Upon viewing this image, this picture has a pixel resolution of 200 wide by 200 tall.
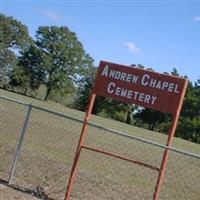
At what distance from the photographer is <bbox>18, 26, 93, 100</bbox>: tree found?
93.9 m

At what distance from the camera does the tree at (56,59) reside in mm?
93875

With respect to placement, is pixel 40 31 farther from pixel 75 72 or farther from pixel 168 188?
pixel 168 188

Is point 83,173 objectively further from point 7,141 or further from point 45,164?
point 7,141

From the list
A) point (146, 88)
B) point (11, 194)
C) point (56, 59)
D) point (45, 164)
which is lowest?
point (11, 194)

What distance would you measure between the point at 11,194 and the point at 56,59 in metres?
88.0

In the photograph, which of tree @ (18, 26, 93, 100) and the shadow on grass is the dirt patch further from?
tree @ (18, 26, 93, 100)

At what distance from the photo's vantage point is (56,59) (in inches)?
3836

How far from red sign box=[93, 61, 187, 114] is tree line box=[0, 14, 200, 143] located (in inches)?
2858

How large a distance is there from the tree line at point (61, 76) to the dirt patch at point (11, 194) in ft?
239

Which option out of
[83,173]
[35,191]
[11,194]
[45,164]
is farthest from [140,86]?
[45,164]

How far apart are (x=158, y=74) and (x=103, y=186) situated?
3447mm

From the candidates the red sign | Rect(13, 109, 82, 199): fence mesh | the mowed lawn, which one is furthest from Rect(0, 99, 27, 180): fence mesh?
the red sign

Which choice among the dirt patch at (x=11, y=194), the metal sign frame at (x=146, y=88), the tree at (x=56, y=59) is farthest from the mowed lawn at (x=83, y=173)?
the tree at (x=56, y=59)

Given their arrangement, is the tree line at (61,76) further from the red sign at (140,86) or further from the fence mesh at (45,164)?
the red sign at (140,86)
